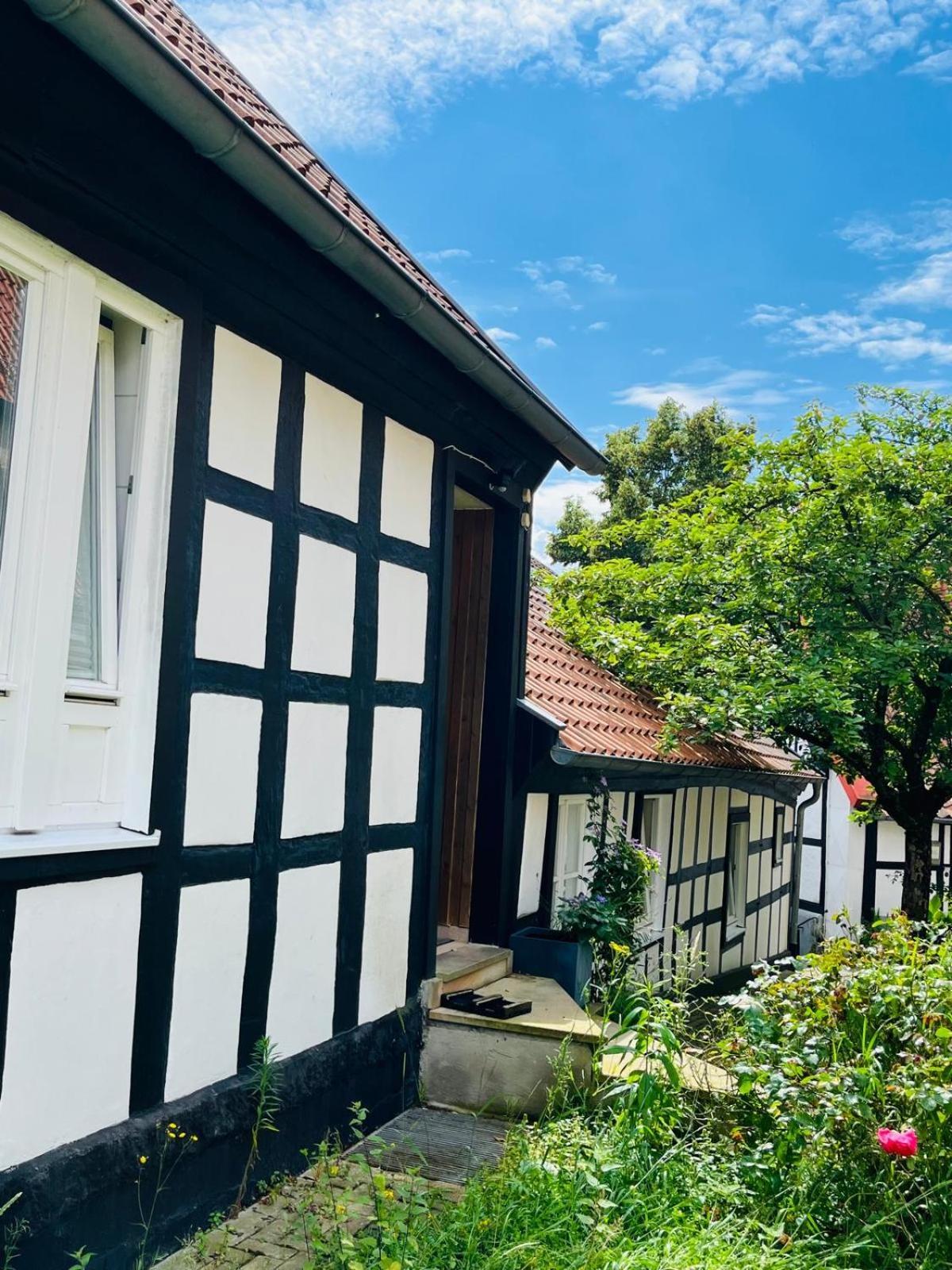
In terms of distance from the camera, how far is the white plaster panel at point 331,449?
4.55m

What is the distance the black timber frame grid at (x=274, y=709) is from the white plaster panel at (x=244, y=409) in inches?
1.7

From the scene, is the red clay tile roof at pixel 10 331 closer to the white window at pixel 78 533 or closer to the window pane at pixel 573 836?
the white window at pixel 78 533

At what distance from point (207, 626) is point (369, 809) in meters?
1.52

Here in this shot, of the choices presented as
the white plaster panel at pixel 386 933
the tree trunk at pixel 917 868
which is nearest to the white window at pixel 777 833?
the tree trunk at pixel 917 868

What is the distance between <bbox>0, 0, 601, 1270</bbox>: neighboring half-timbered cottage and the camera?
10.3ft

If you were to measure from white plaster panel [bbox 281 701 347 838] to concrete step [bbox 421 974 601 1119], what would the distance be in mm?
1334

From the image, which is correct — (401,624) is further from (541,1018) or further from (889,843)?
(889,843)

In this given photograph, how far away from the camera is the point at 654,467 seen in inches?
1050

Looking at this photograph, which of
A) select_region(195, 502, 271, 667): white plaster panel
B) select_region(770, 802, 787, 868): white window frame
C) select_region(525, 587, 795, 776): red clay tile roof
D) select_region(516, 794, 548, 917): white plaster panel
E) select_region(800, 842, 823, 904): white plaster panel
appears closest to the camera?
select_region(195, 502, 271, 667): white plaster panel

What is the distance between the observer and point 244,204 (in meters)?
3.88

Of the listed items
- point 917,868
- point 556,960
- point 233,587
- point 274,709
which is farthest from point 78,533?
point 917,868

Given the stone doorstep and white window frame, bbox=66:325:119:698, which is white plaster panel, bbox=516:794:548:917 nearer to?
the stone doorstep

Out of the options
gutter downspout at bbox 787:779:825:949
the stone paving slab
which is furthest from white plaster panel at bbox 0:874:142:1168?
gutter downspout at bbox 787:779:825:949

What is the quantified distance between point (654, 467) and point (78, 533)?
79.8 feet
